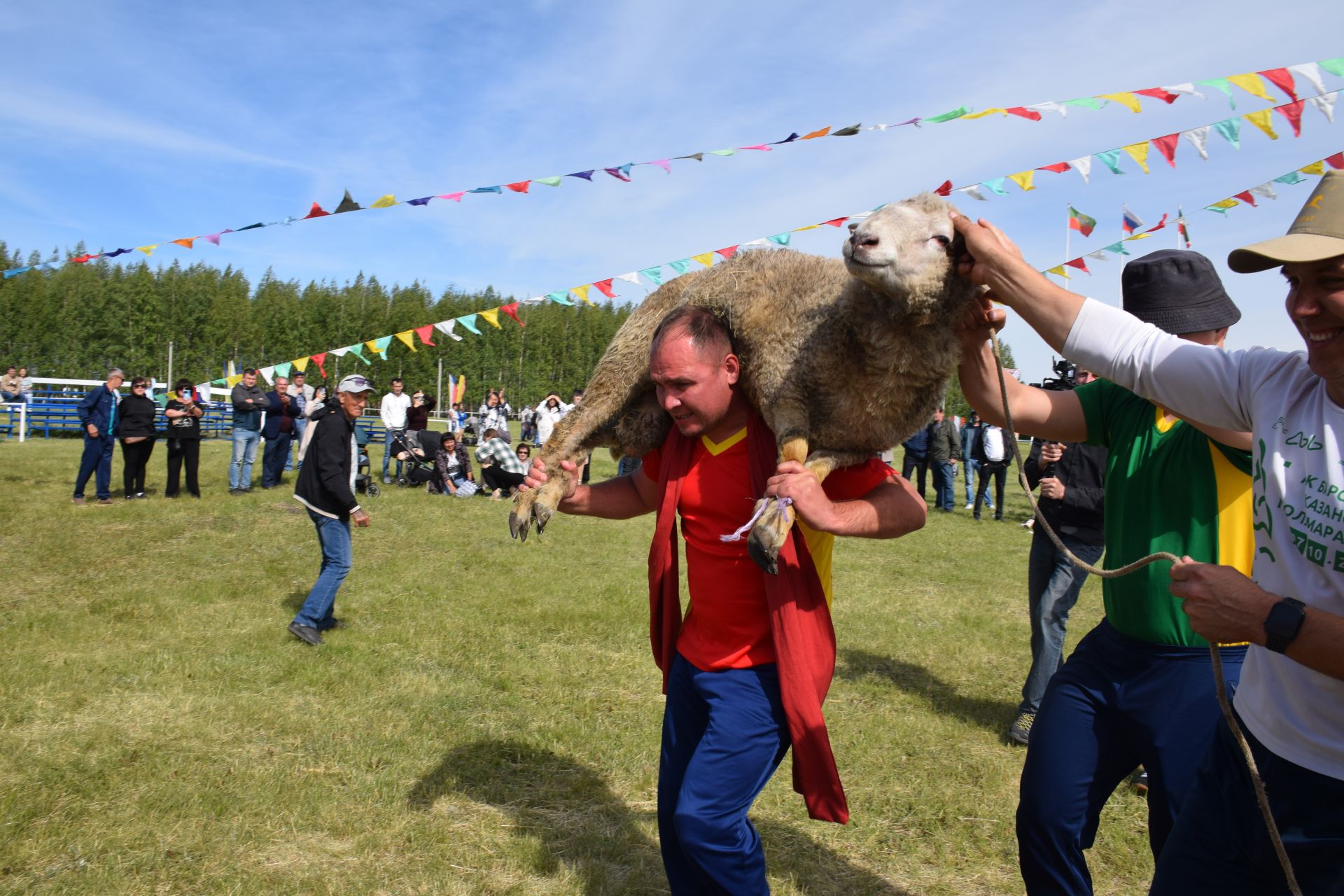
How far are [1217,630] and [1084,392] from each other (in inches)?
54.4

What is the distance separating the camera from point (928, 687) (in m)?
6.79

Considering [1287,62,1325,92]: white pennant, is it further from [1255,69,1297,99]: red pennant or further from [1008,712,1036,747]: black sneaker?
[1008,712,1036,747]: black sneaker

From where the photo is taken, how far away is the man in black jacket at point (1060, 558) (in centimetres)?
550

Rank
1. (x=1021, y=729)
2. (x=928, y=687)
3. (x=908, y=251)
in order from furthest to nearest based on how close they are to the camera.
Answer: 1. (x=928, y=687)
2. (x=1021, y=729)
3. (x=908, y=251)

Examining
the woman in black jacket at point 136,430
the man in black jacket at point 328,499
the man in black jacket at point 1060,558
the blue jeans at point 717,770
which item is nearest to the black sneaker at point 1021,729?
the man in black jacket at point 1060,558

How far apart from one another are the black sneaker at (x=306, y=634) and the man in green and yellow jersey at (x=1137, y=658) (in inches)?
231

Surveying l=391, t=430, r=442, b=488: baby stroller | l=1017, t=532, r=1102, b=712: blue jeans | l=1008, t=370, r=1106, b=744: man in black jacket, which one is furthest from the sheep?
l=391, t=430, r=442, b=488: baby stroller

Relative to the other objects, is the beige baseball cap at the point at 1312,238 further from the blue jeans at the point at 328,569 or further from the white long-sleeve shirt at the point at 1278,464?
the blue jeans at the point at 328,569

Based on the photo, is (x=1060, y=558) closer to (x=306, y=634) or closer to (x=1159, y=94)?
(x=1159, y=94)

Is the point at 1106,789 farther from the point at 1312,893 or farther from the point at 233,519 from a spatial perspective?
the point at 233,519

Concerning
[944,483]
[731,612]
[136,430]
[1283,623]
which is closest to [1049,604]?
[731,612]

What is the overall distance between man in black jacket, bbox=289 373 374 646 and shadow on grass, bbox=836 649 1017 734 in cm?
422

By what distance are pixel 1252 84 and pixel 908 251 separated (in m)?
4.73

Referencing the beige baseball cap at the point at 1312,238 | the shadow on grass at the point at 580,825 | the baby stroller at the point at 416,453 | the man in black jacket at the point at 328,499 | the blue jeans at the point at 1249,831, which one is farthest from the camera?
the baby stroller at the point at 416,453
